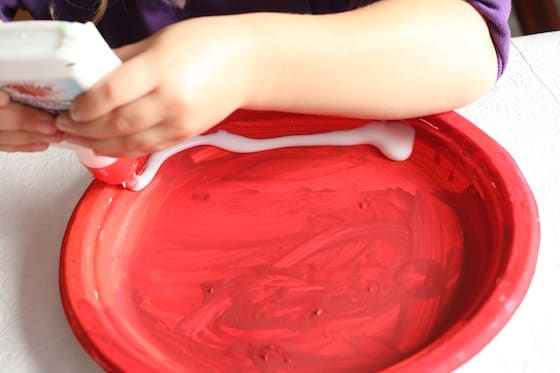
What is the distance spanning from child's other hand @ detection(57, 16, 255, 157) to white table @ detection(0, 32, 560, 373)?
5.8 inches

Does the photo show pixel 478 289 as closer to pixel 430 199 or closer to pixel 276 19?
pixel 430 199

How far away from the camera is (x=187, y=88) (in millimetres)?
408

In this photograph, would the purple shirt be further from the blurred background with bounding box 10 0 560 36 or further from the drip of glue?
the blurred background with bounding box 10 0 560 36

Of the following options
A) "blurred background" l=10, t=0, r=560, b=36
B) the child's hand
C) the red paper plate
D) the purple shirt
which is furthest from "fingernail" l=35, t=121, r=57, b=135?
"blurred background" l=10, t=0, r=560, b=36

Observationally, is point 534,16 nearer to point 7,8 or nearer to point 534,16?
point 534,16

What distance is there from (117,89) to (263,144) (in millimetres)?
237

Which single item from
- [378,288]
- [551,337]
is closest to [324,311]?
[378,288]

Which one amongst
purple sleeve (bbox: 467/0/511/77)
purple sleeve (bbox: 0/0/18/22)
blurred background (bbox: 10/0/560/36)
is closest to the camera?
purple sleeve (bbox: 467/0/511/77)

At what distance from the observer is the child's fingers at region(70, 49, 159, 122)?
38cm

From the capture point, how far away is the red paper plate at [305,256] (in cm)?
46

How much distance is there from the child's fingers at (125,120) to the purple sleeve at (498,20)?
25 centimetres

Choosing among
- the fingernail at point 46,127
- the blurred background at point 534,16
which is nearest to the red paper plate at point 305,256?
the fingernail at point 46,127

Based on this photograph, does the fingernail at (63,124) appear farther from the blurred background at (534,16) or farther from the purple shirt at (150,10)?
the blurred background at (534,16)

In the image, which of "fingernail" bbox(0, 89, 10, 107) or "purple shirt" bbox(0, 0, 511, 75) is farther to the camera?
"purple shirt" bbox(0, 0, 511, 75)
